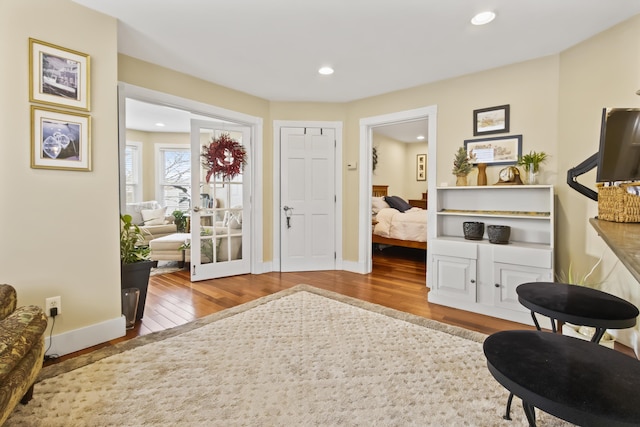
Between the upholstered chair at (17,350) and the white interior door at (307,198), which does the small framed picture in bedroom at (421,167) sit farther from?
the upholstered chair at (17,350)

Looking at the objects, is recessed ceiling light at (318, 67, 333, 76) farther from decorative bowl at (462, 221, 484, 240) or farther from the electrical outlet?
the electrical outlet

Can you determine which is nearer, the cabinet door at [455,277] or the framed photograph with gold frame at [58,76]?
the framed photograph with gold frame at [58,76]

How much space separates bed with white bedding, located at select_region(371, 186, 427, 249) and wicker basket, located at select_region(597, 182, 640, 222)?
3429mm

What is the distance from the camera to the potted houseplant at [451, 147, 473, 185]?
11.0 ft

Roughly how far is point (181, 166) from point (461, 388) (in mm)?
7298

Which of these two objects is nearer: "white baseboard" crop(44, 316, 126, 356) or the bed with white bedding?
"white baseboard" crop(44, 316, 126, 356)

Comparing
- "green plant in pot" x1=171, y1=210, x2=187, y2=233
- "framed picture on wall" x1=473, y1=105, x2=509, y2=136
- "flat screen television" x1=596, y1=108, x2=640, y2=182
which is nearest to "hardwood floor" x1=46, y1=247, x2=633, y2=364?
"flat screen television" x1=596, y1=108, x2=640, y2=182

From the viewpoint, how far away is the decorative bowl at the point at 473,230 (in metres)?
3.17

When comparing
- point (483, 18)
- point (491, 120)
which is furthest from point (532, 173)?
point (483, 18)

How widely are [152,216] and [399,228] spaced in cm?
491

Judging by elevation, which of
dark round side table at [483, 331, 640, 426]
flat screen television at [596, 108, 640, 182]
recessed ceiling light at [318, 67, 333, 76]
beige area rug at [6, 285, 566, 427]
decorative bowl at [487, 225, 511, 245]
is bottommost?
beige area rug at [6, 285, 566, 427]

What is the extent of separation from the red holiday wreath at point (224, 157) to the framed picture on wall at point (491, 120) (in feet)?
9.18

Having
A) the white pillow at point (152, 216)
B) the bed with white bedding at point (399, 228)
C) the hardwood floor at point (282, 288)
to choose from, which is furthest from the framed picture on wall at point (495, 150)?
the white pillow at point (152, 216)

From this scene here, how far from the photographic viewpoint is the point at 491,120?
3.32 m
